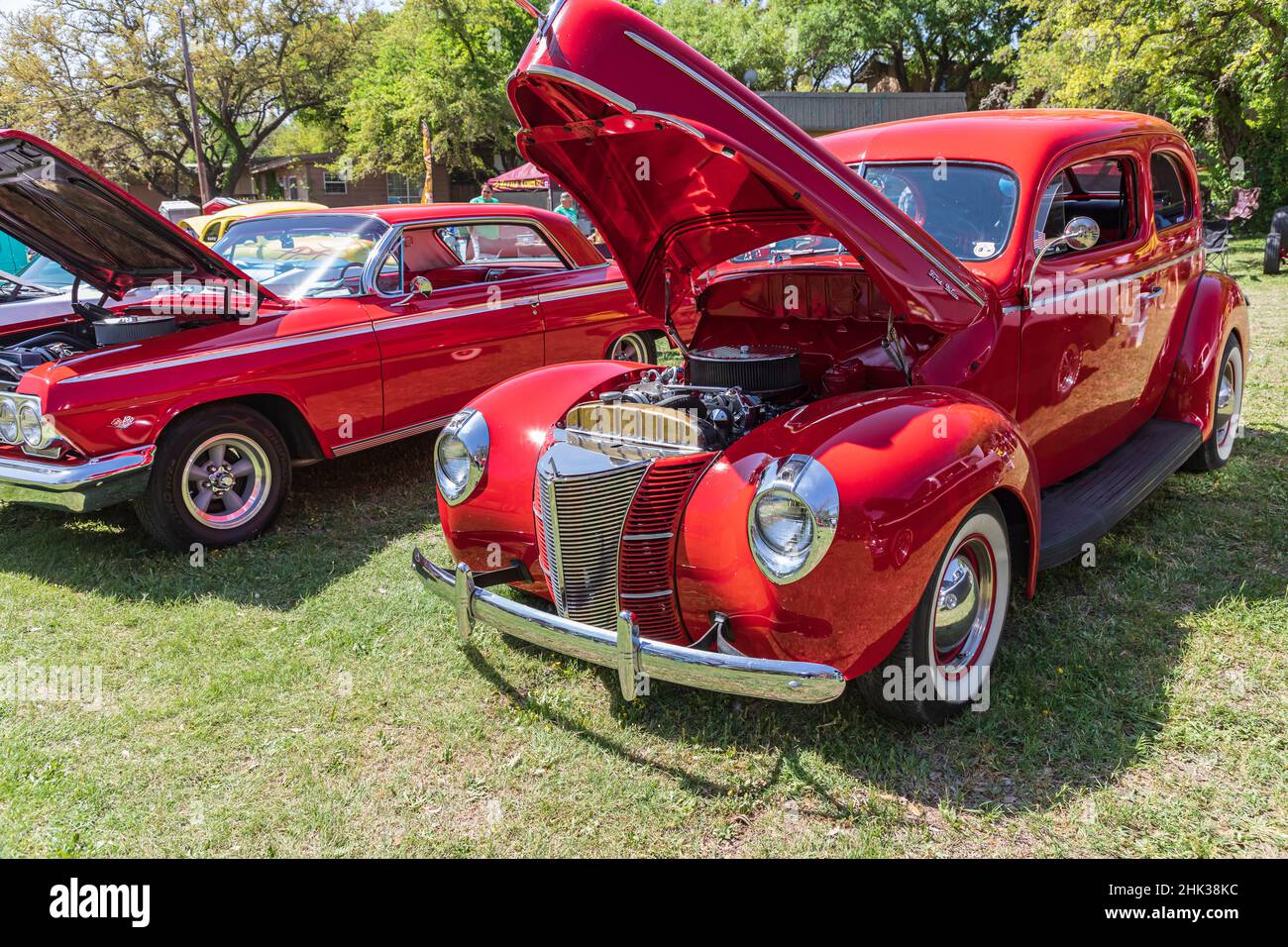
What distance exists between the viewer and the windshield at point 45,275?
7559mm

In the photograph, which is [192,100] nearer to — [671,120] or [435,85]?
[435,85]

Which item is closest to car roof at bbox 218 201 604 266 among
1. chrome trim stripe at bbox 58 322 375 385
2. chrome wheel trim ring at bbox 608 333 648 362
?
chrome wheel trim ring at bbox 608 333 648 362

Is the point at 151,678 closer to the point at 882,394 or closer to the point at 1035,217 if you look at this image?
the point at 882,394

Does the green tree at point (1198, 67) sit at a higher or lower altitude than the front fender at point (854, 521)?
higher

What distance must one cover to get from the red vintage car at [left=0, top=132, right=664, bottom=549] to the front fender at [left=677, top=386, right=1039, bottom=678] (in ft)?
10.2

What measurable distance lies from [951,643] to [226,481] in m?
3.85

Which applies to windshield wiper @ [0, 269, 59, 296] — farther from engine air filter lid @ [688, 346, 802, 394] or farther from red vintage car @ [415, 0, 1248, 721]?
engine air filter lid @ [688, 346, 802, 394]

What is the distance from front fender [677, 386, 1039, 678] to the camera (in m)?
2.69

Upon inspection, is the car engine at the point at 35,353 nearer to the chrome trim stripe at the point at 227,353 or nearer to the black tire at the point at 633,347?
the chrome trim stripe at the point at 227,353

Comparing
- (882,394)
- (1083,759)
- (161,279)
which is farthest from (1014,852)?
(161,279)

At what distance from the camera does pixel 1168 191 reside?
496 cm

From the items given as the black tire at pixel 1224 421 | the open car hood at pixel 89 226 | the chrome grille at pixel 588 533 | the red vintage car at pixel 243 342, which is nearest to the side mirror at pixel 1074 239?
the chrome grille at pixel 588 533

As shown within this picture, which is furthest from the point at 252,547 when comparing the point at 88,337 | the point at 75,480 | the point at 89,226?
the point at 88,337

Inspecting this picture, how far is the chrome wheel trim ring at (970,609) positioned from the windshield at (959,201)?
1.30 m
